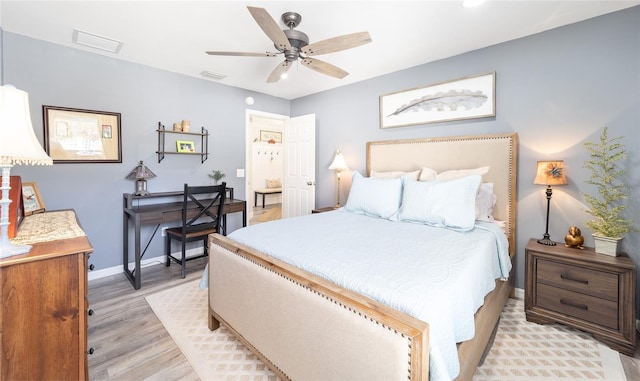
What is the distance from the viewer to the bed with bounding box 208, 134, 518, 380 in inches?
39.5

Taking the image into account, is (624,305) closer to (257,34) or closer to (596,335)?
(596,335)

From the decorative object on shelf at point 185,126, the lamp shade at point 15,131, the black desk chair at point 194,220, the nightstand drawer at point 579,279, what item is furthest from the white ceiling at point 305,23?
the nightstand drawer at point 579,279

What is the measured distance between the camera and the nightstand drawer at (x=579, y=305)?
194cm

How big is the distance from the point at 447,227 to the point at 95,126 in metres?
3.68

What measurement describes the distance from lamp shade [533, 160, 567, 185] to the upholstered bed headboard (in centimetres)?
29

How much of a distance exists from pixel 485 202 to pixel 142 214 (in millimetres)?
3369

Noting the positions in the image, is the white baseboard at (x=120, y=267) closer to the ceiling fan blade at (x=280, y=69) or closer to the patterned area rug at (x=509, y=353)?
the patterned area rug at (x=509, y=353)

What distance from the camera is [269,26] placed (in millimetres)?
1769

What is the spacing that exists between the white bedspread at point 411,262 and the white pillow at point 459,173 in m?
0.58

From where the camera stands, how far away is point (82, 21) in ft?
7.65

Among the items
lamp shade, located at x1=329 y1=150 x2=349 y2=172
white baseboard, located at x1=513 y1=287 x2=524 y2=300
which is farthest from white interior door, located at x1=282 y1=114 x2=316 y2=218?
white baseboard, located at x1=513 y1=287 x2=524 y2=300

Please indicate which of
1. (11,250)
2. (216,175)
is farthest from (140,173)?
(11,250)

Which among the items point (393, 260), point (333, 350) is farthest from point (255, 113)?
point (333, 350)

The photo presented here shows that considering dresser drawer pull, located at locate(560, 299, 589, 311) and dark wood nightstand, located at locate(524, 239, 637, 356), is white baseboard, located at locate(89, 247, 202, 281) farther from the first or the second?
dresser drawer pull, located at locate(560, 299, 589, 311)
